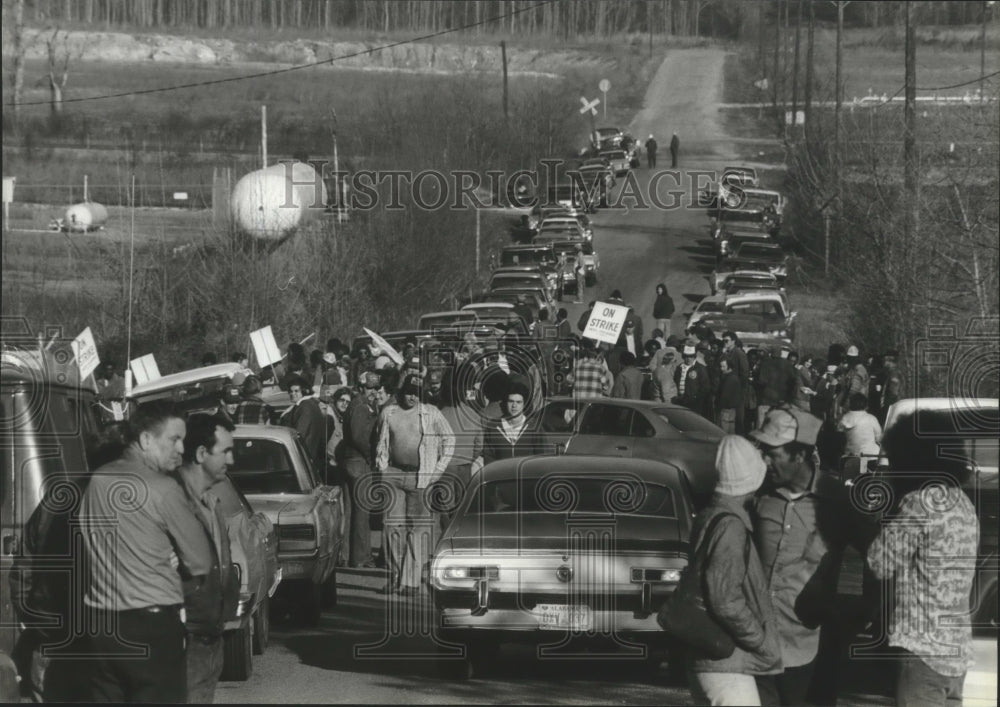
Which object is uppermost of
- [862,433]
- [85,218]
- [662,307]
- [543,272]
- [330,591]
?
[85,218]

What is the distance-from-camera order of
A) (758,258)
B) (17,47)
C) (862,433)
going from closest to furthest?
(862,433) < (758,258) < (17,47)

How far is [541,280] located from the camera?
49.2 metres

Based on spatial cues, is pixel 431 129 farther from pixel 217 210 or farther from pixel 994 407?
pixel 994 407

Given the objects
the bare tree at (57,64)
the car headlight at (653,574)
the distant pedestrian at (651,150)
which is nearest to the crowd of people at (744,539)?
the car headlight at (653,574)

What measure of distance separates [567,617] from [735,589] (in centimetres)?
367

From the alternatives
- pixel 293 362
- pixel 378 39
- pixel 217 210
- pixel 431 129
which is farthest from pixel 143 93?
pixel 293 362

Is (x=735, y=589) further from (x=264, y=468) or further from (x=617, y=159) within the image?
(x=617, y=159)

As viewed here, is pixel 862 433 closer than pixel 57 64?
Yes

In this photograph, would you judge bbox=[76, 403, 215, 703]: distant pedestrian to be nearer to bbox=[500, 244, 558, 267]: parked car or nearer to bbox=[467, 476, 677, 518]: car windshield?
bbox=[467, 476, 677, 518]: car windshield

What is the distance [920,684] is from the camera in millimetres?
6730

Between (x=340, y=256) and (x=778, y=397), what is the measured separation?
76.7 feet

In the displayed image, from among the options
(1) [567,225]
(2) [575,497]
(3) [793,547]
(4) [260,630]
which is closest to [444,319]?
(1) [567,225]

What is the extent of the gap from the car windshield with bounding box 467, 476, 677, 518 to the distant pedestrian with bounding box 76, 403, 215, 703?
4022 millimetres

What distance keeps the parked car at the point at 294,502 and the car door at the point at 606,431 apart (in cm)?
538
